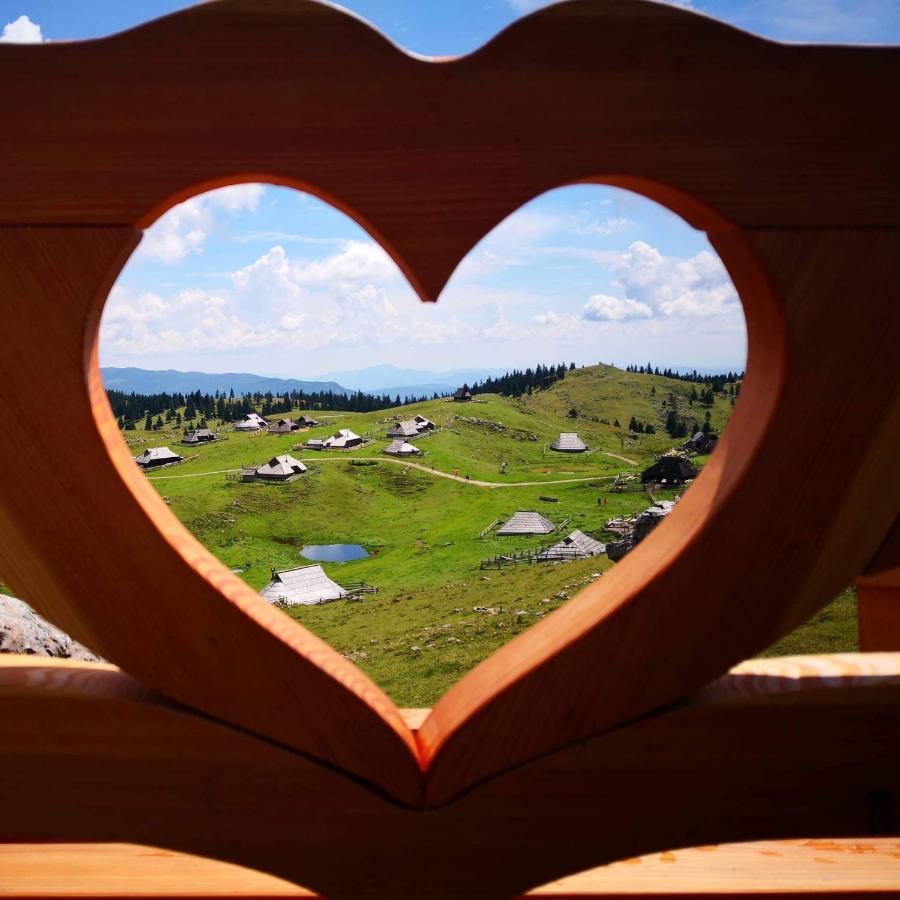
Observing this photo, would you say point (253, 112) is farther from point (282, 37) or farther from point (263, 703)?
point (263, 703)

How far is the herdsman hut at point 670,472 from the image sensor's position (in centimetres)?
5756

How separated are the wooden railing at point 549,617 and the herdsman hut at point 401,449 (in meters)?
79.9

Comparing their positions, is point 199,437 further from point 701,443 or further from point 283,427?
point 701,443

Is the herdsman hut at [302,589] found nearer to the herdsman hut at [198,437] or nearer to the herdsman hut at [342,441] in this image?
the herdsman hut at [342,441]

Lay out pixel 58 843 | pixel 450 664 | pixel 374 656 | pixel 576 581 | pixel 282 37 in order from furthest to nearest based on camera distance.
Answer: pixel 576 581
pixel 374 656
pixel 450 664
pixel 58 843
pixel 282 37

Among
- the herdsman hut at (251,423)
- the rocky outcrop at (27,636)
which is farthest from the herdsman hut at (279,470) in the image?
the rocky outcrop at (27,636)

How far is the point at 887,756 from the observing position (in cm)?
193

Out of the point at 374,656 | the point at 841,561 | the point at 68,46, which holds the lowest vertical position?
the point at 374,656

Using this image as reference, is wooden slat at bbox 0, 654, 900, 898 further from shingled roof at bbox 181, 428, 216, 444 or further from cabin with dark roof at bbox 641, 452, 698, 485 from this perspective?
shingled roof at bbox 181, 428, 216, 444

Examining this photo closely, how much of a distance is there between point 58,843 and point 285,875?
107cm

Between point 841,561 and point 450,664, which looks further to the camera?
point 450,664

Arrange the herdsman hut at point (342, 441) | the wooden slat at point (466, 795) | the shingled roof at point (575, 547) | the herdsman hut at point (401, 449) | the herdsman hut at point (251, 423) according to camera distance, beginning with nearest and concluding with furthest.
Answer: the wooden slat at point (466, 795)
the shingled roof at point (575, 547)
the herdsman hut at point (401, 449)
the herdsman hut at point (342, 441)
the herdsman hut at point (251, 423)

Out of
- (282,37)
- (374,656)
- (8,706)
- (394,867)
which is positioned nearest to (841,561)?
(394,867)

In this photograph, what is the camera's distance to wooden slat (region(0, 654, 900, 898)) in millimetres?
1839
